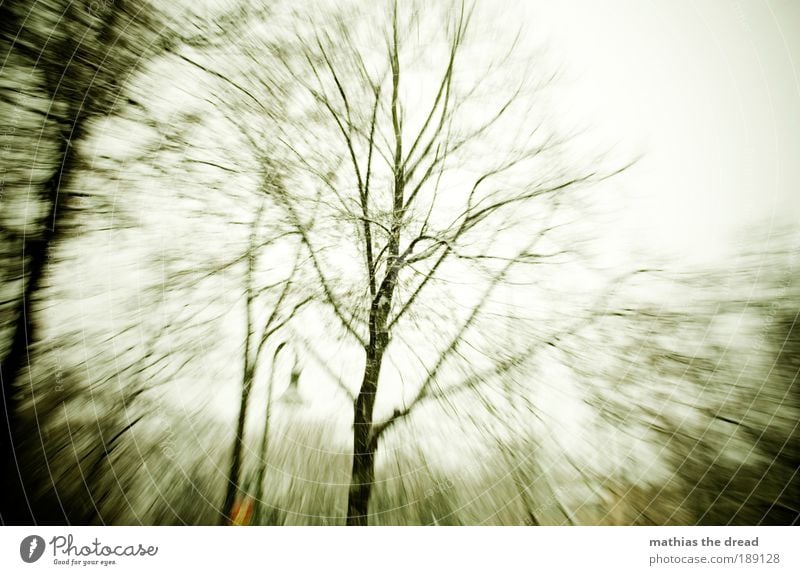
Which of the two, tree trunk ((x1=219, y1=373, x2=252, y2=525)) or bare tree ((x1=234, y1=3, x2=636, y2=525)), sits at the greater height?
bare tree ((x1=234, y1=3, x2=636, y2=525))

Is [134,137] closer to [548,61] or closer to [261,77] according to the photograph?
[261,77]

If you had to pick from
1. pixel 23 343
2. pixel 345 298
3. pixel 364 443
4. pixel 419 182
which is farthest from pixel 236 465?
pixel 419 182

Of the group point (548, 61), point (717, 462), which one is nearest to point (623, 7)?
point (548, 61)

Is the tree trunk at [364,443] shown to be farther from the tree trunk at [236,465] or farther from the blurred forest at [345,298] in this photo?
the tree trunk at [236,465]

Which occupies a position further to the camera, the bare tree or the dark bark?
the bare tree

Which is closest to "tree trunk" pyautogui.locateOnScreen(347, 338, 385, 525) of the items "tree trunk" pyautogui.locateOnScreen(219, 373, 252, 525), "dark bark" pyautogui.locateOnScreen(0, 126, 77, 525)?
"tree trunk" pyautogui.locateOnScreen(219, 373, 252, 525)

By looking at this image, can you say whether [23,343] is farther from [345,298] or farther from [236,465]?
[345,298]

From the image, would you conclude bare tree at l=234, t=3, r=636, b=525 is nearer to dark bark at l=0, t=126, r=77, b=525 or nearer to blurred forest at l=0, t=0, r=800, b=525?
blurred forest at l=0, t=0, r=800, b=525

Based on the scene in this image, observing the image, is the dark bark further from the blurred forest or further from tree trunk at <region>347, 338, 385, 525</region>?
tree trunk at <region>347, 338, 385, 525</region>

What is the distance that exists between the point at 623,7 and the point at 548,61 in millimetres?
458

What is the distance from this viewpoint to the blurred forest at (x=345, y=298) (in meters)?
1.08

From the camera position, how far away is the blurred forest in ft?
3.55

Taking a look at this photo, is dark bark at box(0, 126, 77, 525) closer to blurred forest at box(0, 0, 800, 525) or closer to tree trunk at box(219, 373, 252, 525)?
blurred forest at box(0, 0, 800, 525)

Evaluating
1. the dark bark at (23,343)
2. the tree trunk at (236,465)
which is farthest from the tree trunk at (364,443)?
the dark bark at (23,343)
